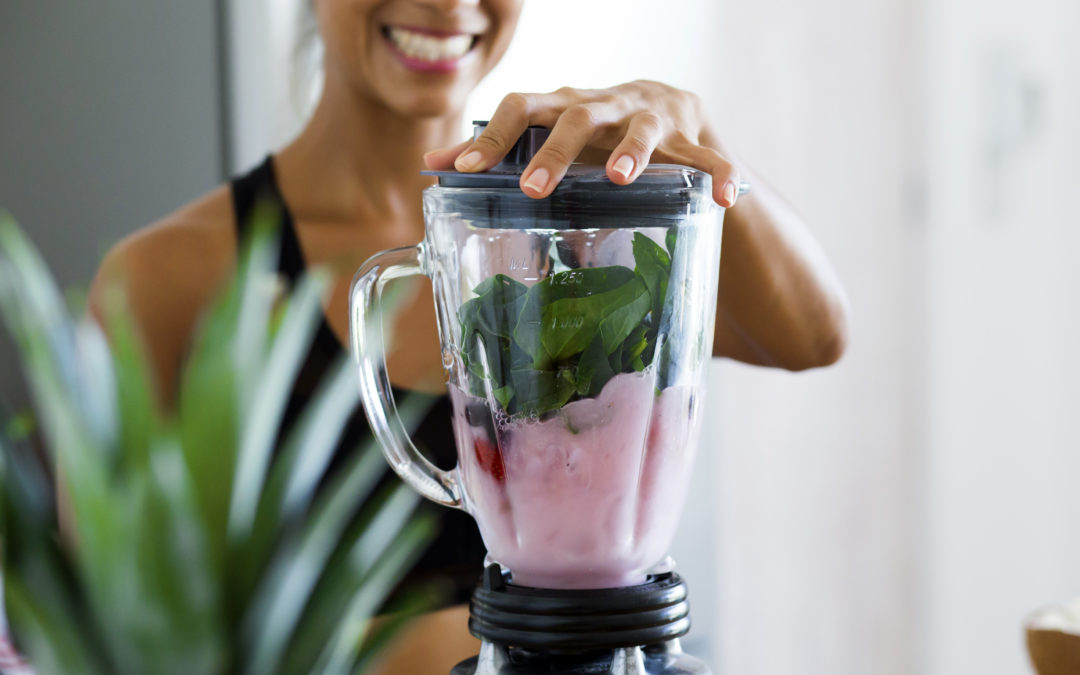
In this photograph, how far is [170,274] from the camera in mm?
1146

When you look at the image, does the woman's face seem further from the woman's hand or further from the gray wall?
the gray wall

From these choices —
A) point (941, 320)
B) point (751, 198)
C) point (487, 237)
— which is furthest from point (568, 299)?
point (941, 320)

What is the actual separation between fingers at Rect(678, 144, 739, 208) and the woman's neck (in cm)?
71

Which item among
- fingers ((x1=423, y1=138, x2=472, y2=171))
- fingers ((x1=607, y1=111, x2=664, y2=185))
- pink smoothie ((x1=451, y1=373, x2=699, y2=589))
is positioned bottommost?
pink smoothie ((x1=451, y1=373, x2=699, y2=589))

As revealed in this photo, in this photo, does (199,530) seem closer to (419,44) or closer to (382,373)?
(382,373)

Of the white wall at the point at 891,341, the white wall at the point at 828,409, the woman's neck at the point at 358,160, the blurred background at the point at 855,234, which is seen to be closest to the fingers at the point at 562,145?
the woman's neck at the point at 358,160

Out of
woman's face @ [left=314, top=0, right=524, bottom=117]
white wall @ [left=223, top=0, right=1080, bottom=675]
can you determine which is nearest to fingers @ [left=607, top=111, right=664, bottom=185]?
woman's face @ [left=314, top=0, right=524, bottom=117]

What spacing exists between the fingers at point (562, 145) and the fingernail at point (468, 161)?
3 cm

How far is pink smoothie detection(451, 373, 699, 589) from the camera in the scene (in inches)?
17.4

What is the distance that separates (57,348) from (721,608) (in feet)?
5.47

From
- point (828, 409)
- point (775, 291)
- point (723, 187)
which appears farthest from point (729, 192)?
point (828, 409)

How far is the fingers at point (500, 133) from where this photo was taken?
17.2 inches

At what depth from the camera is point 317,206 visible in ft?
3.96

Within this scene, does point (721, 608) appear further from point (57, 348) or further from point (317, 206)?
point (57, 348)
